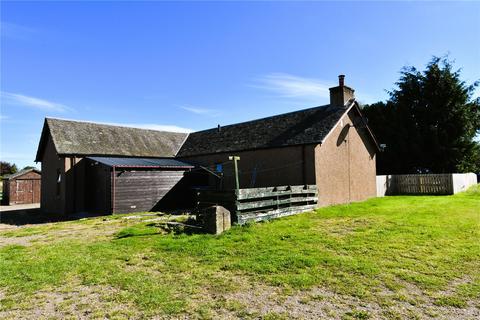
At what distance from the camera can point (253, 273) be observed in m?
6.57

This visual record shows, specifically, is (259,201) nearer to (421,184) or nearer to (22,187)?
(421,184)

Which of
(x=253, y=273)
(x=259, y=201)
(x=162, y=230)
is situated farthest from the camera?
(x=259, y=201)

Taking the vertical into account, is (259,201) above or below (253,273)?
above

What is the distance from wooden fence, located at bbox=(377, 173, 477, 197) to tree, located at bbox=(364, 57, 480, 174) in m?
5.11

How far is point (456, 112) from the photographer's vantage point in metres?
31.0

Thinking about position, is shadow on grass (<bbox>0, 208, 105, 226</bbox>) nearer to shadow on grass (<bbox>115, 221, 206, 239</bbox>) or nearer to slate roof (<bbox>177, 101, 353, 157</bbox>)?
shadow on grass (<bbox>115, 221, 206, 239</bbox>)

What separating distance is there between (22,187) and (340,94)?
29.4 meters

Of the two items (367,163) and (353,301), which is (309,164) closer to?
(367,163)

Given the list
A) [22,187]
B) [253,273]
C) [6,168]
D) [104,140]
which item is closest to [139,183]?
[104,140]

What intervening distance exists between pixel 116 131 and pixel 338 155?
52.6 ft

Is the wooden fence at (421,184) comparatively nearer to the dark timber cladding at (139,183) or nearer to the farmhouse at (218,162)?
the farmhouse at (218,162)

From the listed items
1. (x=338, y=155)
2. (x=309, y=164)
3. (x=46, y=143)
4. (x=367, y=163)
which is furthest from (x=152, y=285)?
(x=46, y=143)

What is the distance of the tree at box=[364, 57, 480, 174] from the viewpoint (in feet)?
102

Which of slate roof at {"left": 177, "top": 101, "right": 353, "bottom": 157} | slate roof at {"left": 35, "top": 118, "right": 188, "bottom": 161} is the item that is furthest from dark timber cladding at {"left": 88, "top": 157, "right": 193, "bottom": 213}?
slate roof at {"left": 177, "top": 101, "right": 353, "bottom": 157}
